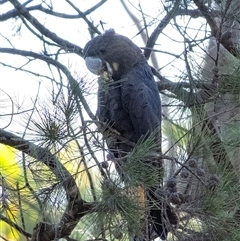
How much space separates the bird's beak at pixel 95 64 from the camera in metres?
1.82

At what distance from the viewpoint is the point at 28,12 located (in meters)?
1.87

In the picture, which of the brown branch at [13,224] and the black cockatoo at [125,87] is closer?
the brown branch at [13,224]

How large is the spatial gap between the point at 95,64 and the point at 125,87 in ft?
0.39

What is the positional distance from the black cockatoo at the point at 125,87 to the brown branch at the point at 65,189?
0.38 metres

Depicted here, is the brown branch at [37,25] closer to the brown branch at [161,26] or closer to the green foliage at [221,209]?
the brown branch at [161,26]

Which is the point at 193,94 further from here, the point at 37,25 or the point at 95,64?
the point at 37,25

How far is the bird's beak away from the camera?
1823 mm

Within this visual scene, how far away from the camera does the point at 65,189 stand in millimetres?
1293

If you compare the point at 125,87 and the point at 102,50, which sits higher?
the point at 102,50

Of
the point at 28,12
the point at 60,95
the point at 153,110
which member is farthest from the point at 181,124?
the point at 28,12

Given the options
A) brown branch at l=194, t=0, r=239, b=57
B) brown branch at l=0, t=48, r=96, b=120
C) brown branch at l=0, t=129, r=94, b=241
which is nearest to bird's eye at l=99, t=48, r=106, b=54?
brown branch at l=0, t=48, r=96, b=120

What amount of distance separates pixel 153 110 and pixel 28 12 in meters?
0.50

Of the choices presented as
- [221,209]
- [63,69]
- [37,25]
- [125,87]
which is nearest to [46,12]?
[37,25]

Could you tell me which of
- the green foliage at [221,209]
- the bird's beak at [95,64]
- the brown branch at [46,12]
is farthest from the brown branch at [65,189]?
the brown branch at [46,12]
